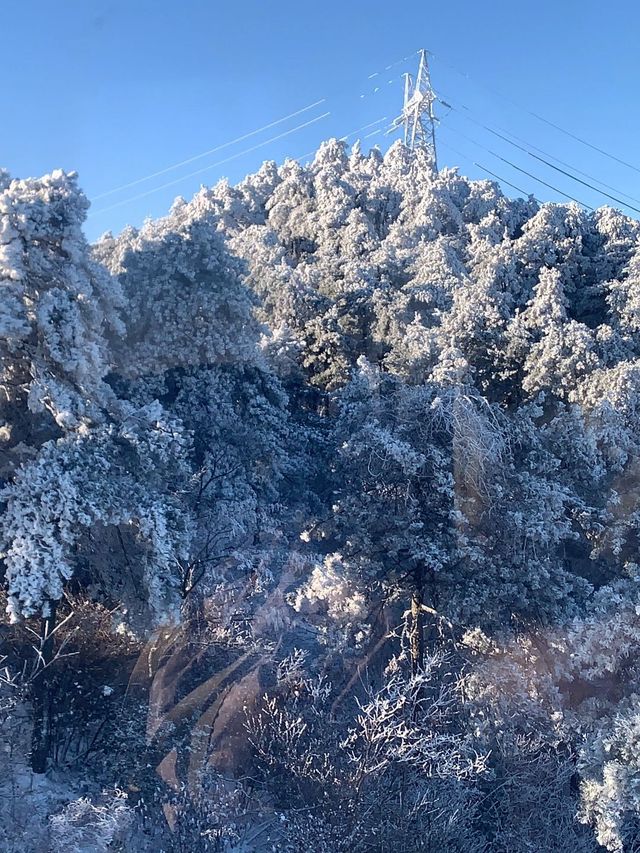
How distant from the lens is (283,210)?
22859mm

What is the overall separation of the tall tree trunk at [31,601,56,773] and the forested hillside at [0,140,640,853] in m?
0.04

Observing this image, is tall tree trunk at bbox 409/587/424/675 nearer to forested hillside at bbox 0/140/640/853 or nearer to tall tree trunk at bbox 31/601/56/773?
forested hillside at bbox 0/140/640/853

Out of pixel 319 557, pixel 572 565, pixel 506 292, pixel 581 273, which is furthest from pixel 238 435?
pixel 581 273

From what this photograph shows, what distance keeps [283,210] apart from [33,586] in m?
17.8

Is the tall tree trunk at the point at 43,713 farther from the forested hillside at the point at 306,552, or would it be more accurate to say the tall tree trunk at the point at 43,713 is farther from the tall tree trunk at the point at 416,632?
the tall tree trunk at the point at 416,632

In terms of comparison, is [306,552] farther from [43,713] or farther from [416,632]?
[43,713]

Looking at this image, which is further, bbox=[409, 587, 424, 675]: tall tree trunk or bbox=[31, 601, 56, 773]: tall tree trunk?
bbox=[409, 587, 424, 675]: tall tree trunk

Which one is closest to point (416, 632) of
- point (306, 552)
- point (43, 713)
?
point (306, 552)

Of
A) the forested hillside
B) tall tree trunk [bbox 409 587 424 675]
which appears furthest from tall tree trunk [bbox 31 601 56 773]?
tall tree trunk [bbox 409 587 424 675]

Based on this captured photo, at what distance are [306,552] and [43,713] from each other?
17.0 feet

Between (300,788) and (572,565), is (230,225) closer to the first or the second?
(572,565)

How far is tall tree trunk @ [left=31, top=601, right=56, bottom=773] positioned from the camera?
7973 mm

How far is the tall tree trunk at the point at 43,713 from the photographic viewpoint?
797cm

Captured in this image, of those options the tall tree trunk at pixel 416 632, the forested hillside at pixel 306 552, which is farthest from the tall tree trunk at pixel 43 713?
the tall tree trunk at pixel 416 632
